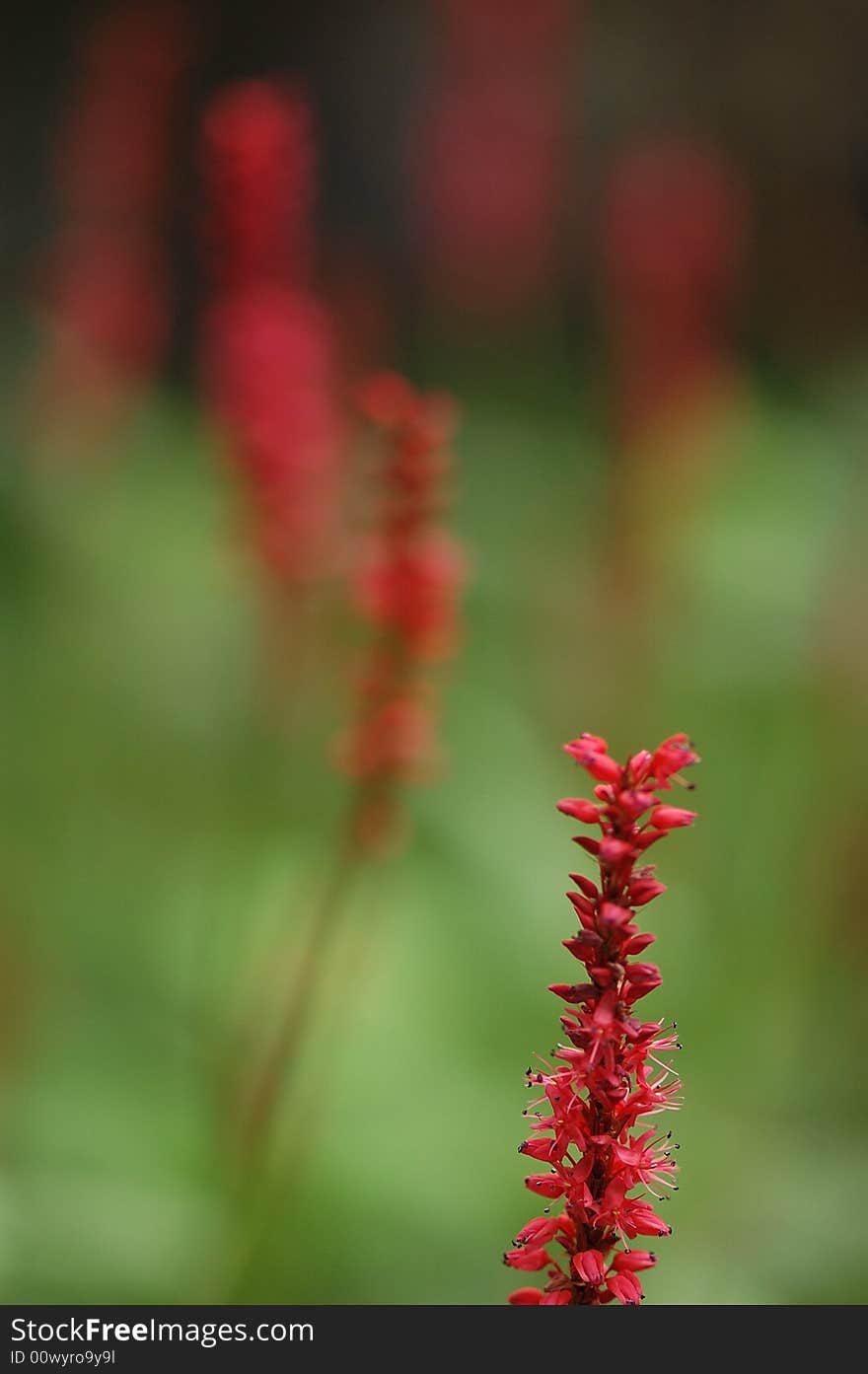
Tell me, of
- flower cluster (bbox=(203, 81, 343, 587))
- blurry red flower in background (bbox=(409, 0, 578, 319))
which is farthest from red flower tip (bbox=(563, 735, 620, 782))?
blurry red flower in background (bbox=(409, 0, 578, 319))

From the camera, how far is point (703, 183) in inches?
118

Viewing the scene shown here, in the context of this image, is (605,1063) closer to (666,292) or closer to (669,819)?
(669,819)

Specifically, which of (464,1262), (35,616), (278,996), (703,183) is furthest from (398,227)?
(464,1262)

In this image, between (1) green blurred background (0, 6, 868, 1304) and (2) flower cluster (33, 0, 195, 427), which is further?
(2) flower cluster (33, 0, 195, 427)

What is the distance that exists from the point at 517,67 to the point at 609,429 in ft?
2.75

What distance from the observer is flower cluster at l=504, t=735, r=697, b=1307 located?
81cm

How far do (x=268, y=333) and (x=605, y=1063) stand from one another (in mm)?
1371

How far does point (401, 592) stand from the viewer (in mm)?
1566

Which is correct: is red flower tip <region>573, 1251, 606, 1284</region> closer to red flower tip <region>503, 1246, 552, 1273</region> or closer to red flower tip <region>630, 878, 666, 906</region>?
red flower tip <region>503, 1246, 552, 1273</region>

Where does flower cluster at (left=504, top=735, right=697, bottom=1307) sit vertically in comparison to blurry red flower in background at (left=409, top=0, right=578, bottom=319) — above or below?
below

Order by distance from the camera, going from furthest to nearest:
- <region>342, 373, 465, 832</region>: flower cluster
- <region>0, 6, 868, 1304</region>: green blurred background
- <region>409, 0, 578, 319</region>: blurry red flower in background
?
<region>409, 0, 578, 319</region>: blurry red flower in background
<region>0, 6, 868, 1304</region>: green blurred background
<region>342, 373, 465, 832</region>: flower cluster
